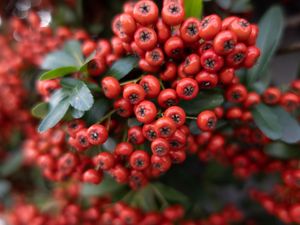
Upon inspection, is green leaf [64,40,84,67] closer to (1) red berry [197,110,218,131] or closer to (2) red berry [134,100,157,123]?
(2) red berry [134,100,157,123]

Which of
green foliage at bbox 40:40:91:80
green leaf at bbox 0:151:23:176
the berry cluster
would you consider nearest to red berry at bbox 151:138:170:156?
the berry cluster

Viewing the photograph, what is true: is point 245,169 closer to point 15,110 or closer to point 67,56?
point 67,56

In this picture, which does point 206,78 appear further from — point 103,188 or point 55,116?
point 103,188

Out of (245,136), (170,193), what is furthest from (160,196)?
(245,136)

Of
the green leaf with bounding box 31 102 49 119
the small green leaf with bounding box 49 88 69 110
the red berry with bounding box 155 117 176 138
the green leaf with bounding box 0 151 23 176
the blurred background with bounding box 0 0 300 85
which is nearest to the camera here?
the red berry with bounding box 155 117 176 138

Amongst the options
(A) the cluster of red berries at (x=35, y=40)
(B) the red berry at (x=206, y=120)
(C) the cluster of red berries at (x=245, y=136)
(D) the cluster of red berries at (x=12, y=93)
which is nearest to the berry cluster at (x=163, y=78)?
(B) the red berry at (x=206, y=120)

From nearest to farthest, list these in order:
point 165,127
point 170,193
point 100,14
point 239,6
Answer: point 165,127 < point 239,6 < point 170,193 < point 100,14

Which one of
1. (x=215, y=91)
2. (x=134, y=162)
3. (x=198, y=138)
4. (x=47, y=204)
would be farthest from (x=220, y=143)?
(x=47, y=204)
